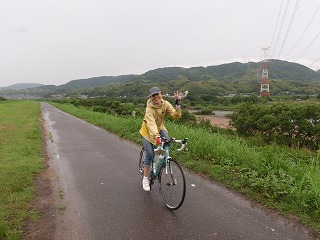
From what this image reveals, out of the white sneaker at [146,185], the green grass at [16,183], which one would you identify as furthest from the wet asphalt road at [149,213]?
the green grass at [16,183]

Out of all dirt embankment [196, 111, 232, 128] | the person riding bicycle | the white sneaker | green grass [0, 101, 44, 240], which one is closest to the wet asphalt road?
the white sneaker

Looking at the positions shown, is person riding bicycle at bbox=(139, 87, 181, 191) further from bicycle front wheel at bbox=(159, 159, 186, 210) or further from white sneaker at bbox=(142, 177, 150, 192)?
bicycle front wheel at bbox=(159, 159, 186, 210)

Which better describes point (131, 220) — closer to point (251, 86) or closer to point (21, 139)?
point (21, 139)

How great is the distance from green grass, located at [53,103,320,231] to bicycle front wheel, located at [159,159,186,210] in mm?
1548

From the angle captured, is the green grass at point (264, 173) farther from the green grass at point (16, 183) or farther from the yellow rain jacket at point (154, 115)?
the green grass at point (16, 183)

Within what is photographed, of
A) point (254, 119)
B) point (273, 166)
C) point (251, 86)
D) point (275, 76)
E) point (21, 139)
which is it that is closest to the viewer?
point (273, 166)

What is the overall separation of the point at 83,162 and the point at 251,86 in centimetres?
13345

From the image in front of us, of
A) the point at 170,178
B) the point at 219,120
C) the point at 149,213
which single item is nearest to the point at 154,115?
the point at 170,178

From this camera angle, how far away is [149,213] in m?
4.46

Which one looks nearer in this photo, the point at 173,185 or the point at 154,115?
the point at 173,185

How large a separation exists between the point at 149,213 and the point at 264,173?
9.70ft

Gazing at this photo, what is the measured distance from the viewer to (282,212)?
4.32m

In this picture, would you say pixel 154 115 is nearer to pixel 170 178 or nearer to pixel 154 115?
pixel 154 115

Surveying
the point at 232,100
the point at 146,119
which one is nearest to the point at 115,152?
the point at 146,119
